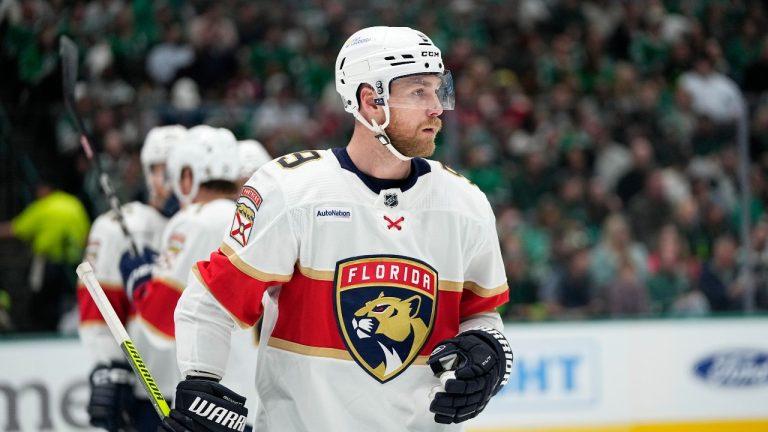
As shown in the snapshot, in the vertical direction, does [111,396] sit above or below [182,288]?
below

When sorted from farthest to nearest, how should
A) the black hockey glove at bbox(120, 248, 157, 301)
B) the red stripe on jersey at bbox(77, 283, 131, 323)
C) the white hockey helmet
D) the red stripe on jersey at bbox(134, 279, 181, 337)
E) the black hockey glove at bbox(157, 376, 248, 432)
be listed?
the white hockey helmet → the red stripe on jersey at bbox(77, 283, 131, 323) → the black hockey glove at bbox(120, 248, 157, 301) → the red stripe on jersey at bbox(134, 279, 181, 337) → the black hockey glove at bbox(157, 376, 248, 432)

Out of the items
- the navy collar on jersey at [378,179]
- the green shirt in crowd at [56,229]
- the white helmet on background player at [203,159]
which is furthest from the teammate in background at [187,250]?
the green shirt in crowd at [56,229]

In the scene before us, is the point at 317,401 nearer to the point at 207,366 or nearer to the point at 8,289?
the point at 207,366

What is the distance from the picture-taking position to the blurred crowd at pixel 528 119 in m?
8.02

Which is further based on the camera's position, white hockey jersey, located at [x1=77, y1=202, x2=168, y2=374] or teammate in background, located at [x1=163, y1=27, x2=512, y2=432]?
white hockey jersey, located at [x1=77, y1=202, x2=168, y2=374]

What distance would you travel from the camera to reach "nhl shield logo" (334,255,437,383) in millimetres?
2691

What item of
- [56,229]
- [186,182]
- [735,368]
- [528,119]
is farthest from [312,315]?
[528,119]

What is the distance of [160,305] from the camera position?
3.87 m

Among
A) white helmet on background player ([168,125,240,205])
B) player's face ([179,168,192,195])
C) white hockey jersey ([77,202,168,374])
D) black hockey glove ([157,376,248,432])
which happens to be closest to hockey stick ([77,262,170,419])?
A: black hockey glove ([157,376,248,432])

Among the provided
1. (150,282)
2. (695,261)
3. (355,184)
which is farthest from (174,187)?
(695,261)

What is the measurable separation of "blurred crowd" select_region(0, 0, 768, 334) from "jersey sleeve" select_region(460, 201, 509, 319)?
16.4 feet

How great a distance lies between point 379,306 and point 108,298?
1990 millimetres

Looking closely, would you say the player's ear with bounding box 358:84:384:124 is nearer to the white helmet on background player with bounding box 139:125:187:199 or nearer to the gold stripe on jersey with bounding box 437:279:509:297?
the gold stripe on jersey with bounding box 437:279:509:297

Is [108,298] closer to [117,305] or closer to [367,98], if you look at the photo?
[117,305]
